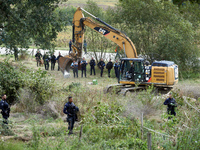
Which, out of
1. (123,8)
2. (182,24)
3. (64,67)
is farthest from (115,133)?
(123,8)

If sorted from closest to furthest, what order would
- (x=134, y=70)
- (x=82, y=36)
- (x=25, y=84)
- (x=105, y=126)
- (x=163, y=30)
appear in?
(x=105, y=126) → (x=25, y=84) → (x=134, y=70) → (x=82, y=36) → (x=163, y=30)

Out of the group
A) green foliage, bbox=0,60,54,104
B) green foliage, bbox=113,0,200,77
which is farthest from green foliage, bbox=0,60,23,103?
green foliage, bbox=113,0,200,77

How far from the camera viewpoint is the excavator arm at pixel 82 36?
67.9 feet

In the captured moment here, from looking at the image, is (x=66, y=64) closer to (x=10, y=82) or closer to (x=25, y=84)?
(x=25, y=84)

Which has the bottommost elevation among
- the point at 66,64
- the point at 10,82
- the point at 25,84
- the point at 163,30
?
the point at 25,84

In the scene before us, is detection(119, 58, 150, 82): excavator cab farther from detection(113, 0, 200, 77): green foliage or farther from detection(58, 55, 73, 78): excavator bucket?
detection(113, 0, 200, 77): green foliage

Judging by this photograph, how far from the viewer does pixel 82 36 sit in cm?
2347

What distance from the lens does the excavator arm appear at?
67.9ft

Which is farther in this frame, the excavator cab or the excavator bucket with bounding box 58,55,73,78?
the excavator bucket with bounding box 58,55,73,78

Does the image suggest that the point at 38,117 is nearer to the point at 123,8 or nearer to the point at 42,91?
the point at 42,91

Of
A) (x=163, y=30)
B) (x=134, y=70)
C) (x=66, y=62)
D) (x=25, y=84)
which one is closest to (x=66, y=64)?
(x=66, y=62)

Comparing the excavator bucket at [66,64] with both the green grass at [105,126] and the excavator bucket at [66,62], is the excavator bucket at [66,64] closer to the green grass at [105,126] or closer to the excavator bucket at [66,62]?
the excavator bucket at [66,62]

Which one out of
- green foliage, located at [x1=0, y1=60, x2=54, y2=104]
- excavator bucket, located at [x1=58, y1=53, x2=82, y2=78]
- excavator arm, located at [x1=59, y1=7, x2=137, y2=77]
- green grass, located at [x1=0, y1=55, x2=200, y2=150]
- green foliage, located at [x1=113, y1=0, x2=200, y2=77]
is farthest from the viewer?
green foliage, located at [x1=113, y1=0, x2=200, y2=77]

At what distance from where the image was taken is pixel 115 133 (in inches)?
438
